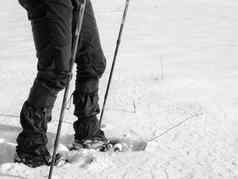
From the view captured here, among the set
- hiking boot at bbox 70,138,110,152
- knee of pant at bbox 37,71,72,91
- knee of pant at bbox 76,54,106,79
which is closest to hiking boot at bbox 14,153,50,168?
hiking boot at bbox 70,138,110,152

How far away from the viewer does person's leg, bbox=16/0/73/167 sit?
2.48m

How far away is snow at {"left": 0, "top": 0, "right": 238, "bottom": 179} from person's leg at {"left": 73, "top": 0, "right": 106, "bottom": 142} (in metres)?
0.24

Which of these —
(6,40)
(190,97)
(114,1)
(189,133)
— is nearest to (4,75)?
(6,40)

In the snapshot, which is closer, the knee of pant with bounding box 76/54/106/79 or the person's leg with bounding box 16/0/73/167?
the person's leg with bounding box 16/0/73/167

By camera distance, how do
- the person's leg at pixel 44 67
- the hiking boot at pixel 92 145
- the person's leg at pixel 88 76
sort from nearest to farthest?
the person's leg at pixel 44 67, the person's leg at pixel 88 76, the hiking boot at pixel 92 145

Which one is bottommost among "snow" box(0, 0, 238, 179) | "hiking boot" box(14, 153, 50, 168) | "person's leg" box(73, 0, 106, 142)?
"snow" box(0, 0, 238, 179)

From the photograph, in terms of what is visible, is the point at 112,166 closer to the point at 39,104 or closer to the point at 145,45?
the point at 39,104

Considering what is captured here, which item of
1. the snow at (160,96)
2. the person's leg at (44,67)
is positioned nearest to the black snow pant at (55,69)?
the person's leg at (44,67)

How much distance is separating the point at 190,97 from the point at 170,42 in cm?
209

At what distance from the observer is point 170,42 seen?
587cm

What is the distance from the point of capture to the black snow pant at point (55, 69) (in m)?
2.49

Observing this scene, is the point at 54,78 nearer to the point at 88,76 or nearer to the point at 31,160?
the point at 88,76

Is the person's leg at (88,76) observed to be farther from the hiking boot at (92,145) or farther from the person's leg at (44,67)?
the person's leg at (44,67)

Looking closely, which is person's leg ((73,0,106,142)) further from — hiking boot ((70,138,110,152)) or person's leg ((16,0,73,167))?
person's leg ((16,0,73,167))
